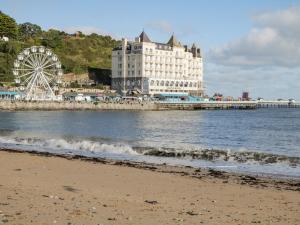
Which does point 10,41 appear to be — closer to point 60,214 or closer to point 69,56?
point 69,56

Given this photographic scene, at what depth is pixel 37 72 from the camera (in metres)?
92.8

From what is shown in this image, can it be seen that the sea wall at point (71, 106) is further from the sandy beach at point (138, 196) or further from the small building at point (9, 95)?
the sandy beach at point (138, 196)

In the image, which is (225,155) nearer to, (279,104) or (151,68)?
(151,68)

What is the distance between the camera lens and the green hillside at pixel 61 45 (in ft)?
392

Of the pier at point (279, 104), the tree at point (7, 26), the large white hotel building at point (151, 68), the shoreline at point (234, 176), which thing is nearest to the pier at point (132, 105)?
the pier at point (279, 104)

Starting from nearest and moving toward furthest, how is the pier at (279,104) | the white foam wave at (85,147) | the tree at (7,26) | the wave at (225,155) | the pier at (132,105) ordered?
1. the wave at (225,155)
2. the white foam wave at (85,147)
3. the pier at (132,105)
4. the tree at (7,26)
5. the pier at (279,104)

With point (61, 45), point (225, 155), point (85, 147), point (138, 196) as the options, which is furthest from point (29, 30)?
point (138, 196)

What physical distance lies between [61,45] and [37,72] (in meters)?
58.0

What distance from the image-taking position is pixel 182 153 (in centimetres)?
2367

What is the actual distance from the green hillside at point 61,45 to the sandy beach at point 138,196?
10199cm

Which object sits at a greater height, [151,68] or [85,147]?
[151,68]

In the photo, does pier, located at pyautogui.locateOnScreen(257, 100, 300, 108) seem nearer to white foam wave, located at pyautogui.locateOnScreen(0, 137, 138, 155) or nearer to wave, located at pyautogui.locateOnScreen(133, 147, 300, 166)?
white foam wave, located at pyautogui.locateOnScreen(0, 137, 138, 155)

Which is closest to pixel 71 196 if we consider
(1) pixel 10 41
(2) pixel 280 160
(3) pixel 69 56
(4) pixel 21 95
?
(2) pixel 280 160

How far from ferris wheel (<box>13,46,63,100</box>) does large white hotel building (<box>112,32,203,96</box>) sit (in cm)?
3655
